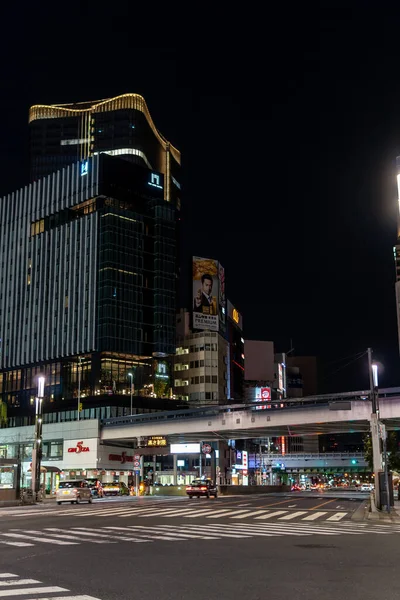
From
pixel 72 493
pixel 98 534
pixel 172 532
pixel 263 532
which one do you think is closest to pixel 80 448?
pixel 72 493

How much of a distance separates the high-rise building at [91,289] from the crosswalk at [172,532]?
9339cm

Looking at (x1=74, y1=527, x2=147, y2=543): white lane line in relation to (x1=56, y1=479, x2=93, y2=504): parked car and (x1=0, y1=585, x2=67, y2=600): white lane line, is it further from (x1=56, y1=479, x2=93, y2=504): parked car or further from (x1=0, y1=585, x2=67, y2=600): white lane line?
(x1=56, y1=479, x2=93, y2=504): parked car

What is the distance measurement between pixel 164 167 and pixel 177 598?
19133cm

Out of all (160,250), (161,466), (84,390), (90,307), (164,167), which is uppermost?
(164,167)

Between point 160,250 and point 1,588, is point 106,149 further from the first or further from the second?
point 1,588

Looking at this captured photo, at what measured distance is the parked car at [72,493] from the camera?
157ft

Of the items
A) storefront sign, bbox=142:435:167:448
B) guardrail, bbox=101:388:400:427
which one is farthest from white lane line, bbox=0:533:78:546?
storefront sign, bbox=142:435:167:448

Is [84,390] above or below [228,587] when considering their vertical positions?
above

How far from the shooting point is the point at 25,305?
5310 inches

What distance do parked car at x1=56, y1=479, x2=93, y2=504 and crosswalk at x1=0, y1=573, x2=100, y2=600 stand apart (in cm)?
3815

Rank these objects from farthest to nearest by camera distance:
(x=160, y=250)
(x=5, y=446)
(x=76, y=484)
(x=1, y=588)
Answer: (x=160, y=250) → (x=5, y=446) → (x=76, y=484) → (x=1, y=588)

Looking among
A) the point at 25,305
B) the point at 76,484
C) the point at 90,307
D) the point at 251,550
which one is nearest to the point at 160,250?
the point at 90,307

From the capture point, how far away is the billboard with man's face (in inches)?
5315

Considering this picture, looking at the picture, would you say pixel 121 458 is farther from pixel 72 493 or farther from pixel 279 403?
pixel 72 493
